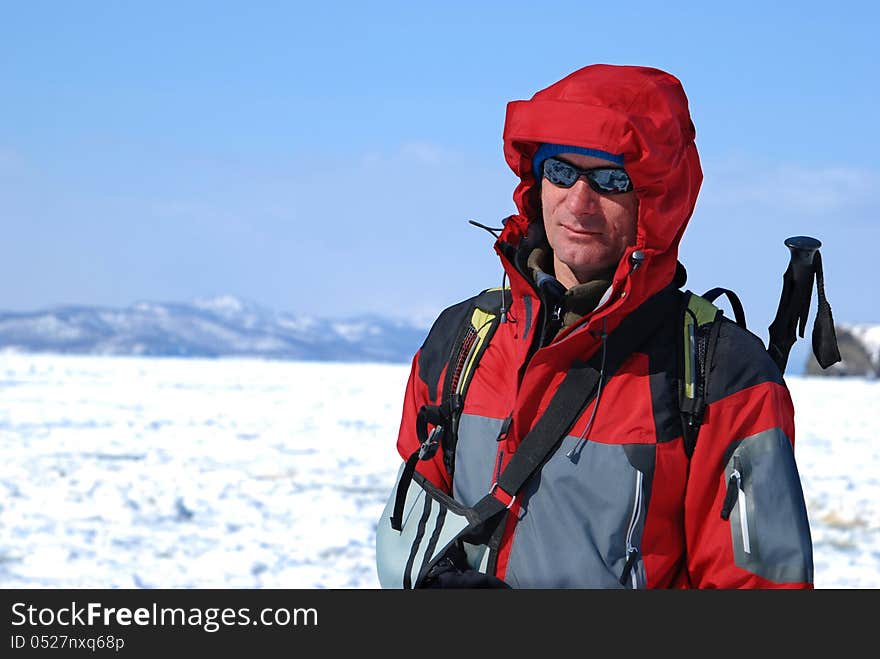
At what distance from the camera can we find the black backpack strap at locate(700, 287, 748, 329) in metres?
2.31

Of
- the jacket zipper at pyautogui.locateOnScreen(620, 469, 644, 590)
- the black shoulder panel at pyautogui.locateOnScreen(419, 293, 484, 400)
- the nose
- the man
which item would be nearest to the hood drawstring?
the man

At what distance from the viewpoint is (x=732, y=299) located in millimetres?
2340

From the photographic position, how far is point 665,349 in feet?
7.21

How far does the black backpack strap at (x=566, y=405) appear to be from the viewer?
2.19 metres

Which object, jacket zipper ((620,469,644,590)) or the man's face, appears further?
the man's face

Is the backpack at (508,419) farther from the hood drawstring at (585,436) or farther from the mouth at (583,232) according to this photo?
the mouth at (583,232)

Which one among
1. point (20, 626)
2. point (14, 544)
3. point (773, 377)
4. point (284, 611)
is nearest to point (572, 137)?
point (773, 377)

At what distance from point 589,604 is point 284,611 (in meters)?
0.70

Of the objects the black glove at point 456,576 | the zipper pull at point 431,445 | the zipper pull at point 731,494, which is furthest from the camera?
the zipper pull at point 431,445

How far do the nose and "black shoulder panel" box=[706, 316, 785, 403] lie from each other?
0.41 meters

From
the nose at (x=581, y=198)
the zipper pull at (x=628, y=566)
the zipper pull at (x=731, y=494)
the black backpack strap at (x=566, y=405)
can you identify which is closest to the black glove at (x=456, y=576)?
the black backpack strap at (x=566, y=405)

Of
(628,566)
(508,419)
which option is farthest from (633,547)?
(508,419)

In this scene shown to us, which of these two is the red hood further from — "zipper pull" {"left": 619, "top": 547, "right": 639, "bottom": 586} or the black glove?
the black glove

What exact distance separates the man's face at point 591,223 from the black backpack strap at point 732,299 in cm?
22
